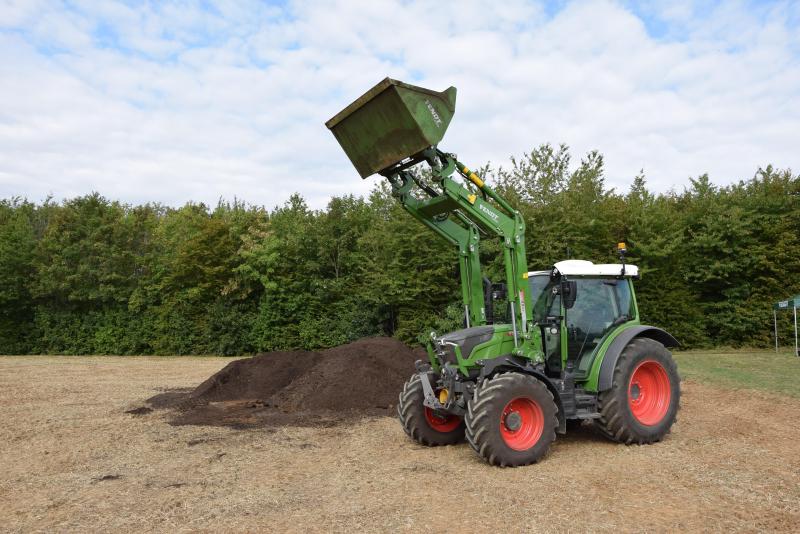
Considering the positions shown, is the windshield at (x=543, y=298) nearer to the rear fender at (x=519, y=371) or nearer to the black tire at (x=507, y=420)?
the rear fender at (x=519, y=371)

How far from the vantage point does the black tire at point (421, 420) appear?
293 inches

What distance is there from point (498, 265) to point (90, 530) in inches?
618

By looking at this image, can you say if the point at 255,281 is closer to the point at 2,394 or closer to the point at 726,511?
the point at 2,394

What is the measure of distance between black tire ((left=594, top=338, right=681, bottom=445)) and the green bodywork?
0.84 feet

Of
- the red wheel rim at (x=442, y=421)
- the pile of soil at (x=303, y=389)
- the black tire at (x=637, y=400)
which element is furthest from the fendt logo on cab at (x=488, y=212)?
the pile of soil at (x=303, y=389)

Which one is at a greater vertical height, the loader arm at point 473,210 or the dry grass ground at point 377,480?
the loader arm at point 473,210

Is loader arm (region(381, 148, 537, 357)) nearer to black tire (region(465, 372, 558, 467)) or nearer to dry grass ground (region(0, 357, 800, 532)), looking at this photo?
black tire (region(465, 372, 558, 467))

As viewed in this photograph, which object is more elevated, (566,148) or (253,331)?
(566,148)

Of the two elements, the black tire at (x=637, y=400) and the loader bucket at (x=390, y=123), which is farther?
the black tire at (x=637, y=400)

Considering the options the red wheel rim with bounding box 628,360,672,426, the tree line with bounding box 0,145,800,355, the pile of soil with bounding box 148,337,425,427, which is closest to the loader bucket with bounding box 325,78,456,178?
the red wheel rim with bounding box 628,360,672,426

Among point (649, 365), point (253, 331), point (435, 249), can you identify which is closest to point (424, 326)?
point (435, 249)

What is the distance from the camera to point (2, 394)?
13.0m

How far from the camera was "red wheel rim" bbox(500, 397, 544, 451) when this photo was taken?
6484mm

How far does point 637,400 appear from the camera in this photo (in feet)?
25.3
